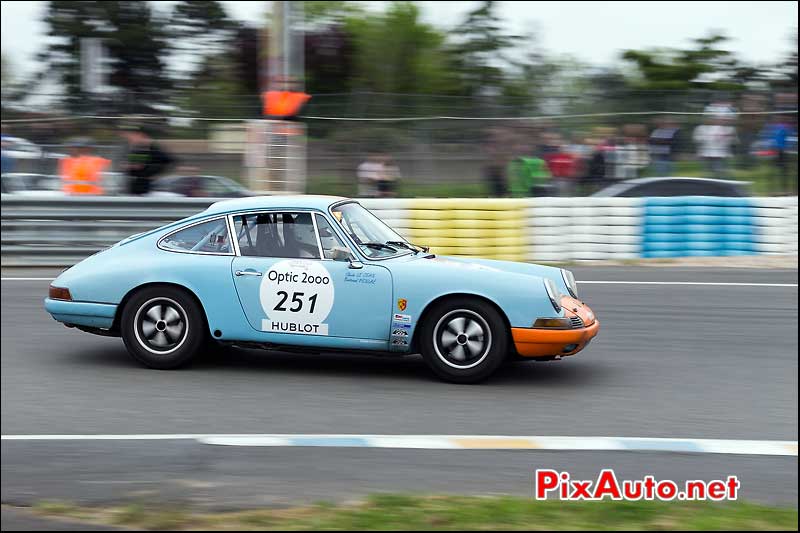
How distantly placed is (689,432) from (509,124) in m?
8.58

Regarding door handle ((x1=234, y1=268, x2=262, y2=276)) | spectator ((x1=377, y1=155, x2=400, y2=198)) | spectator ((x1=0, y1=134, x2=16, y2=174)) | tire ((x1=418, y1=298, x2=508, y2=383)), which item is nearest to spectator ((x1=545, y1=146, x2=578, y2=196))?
spectator ((x1=377, y1=155, x2=400, y2=198))

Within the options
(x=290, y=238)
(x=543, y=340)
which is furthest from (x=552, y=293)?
(x=290, y=238)

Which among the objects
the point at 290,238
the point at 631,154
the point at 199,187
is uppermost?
the point at 631,154

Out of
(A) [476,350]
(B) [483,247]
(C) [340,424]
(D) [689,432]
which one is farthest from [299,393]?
(B) [483,247]

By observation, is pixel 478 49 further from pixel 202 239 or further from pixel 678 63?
pixel 202 239

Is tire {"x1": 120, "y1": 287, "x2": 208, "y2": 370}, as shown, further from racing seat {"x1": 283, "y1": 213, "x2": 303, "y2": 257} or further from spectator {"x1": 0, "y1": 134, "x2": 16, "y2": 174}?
spectator {"x1": 0, "y1": 134, "x2": 16, "y2": 174}

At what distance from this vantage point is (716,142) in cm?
1347

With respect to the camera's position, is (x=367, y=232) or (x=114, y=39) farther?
(x=114, y=39)

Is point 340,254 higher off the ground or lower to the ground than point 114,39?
lower

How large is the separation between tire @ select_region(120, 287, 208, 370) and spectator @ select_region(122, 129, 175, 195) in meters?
5.18

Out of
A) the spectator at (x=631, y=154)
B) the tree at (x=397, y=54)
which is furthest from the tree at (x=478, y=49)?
the spectator at (x=631, y=154)

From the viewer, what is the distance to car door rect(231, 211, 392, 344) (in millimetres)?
6340

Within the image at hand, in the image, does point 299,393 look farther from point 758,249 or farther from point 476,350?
point 758,249

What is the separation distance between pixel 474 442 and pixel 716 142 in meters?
9.58
